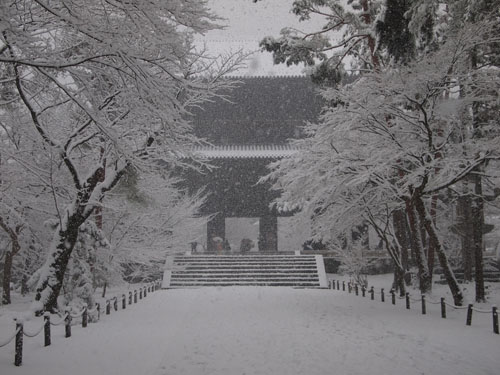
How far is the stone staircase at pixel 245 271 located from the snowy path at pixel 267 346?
27.6ft

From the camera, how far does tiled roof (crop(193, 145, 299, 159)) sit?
66.6 feet

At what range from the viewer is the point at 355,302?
448 inches

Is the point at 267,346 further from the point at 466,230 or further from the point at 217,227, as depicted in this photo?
the point at 217,227

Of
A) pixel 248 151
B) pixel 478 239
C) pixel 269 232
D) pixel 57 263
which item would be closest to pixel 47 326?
pixel 57 263

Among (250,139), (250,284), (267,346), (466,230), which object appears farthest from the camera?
(250,139)

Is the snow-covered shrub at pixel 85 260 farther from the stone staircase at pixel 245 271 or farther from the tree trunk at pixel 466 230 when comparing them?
the tree trunk at pixel 466 230

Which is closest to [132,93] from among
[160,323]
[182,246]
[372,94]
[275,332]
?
[275,332]

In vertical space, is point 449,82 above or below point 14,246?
above

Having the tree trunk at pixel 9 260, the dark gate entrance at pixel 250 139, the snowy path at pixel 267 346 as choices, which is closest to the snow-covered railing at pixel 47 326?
the snowy path at pixel 267 346

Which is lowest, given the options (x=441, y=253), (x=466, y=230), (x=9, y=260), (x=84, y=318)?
(x=84, y=318)

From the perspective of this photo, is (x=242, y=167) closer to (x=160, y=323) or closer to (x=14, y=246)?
(x=14, y=246)

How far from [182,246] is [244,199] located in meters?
6.01

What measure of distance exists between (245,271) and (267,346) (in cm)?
1335

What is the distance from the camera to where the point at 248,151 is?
21.4 m
